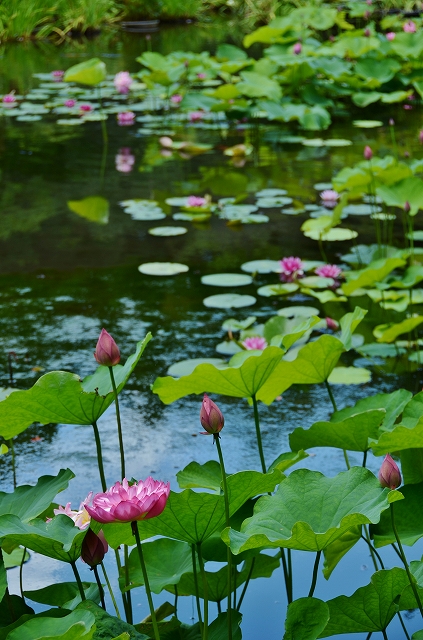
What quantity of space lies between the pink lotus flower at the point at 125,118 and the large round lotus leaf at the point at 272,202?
1811 mm

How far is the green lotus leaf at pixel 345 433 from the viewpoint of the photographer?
120 centimetres

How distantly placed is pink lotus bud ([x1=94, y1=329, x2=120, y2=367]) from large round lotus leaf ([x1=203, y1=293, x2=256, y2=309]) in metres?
1.39

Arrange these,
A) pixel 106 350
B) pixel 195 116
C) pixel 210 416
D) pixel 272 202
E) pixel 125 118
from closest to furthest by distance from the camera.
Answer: pixel 210 416 < pixel 106 350 < pixel 272 202 < pixel 125 118 < pixel 195 116

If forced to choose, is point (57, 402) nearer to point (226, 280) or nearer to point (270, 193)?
point (226, 280)

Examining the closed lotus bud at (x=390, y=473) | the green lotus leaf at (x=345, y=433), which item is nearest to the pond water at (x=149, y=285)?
the green lotus leaf at (x=345, y=433)

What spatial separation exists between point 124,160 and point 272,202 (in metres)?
1.10

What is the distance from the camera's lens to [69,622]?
896 mm

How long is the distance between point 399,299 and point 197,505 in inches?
62.0

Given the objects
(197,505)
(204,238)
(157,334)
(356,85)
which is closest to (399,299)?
(157,334)

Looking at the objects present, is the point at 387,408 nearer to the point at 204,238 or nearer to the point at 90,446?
the point at 90,446

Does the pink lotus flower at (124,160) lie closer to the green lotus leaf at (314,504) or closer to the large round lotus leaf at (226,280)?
the large round lotus leaf at (226,280)

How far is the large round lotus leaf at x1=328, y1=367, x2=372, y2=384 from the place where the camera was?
2055mm

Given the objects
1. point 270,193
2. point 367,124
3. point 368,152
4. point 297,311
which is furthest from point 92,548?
point 367,124

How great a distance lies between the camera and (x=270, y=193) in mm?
3635
